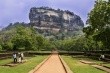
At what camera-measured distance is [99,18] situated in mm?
77938

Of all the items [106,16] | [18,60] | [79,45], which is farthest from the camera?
[79,45]

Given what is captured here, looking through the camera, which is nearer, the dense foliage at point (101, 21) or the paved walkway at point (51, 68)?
the paved walkway at point (51, 68)

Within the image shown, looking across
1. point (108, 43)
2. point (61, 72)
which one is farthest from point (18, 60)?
point (108, 43)

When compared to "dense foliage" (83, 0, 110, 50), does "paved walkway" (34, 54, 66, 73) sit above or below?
below

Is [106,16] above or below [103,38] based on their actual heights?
above

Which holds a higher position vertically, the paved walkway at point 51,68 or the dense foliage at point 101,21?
the dense foliage at point 101,21

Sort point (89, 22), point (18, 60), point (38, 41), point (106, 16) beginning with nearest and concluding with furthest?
1. point (18, 60)
2. point (106, 16)
3. point (89, 22)
4. point (38, 41)

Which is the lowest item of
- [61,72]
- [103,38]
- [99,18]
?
[61,72]

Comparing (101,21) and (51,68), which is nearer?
(51,68)

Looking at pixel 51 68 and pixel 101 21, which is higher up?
pixel 101 21

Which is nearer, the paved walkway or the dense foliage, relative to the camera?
the paved walkway

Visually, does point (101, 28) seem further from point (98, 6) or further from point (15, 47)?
point (15, 47)

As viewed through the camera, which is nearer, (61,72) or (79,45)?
(61,72)

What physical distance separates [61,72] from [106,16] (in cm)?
4985
